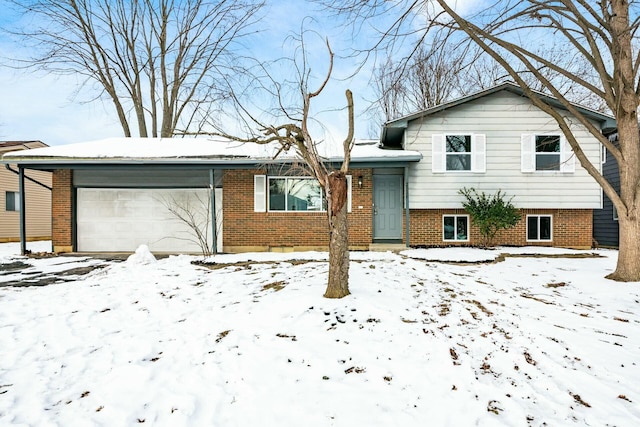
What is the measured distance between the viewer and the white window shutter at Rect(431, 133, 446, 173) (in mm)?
10211

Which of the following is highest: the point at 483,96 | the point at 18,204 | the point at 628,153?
the point at 483,96

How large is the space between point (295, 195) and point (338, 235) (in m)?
6.27

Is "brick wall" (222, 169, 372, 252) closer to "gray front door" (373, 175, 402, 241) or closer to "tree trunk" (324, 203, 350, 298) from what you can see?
"gray front door" (373, 175, 402, 241)

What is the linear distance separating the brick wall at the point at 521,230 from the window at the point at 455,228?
0.44 ft

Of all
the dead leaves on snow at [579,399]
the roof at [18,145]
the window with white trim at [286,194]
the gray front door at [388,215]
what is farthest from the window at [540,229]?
the roof at [18,145]

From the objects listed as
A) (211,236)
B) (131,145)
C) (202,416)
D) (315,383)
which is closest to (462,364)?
(315,383)

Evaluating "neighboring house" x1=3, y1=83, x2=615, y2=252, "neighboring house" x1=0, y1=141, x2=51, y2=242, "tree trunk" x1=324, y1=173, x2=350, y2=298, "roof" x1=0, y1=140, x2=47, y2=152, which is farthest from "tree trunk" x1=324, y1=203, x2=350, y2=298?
"roof" x1=0, y1=140, x2=47, y2=152

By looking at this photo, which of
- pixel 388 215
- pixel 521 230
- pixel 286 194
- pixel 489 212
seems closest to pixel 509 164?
pixel 489 212

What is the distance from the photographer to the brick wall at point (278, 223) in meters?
10.3

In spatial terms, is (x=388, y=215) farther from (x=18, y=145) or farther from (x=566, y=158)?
(x=18, y=145)

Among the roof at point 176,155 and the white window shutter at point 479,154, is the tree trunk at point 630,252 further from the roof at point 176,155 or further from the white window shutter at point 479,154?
the roof at point 176,155

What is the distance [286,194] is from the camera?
1049cm

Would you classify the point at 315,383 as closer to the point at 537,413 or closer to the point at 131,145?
the point at 537,413

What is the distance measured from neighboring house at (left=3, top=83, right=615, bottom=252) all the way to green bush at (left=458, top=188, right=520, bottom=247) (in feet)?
0.89
